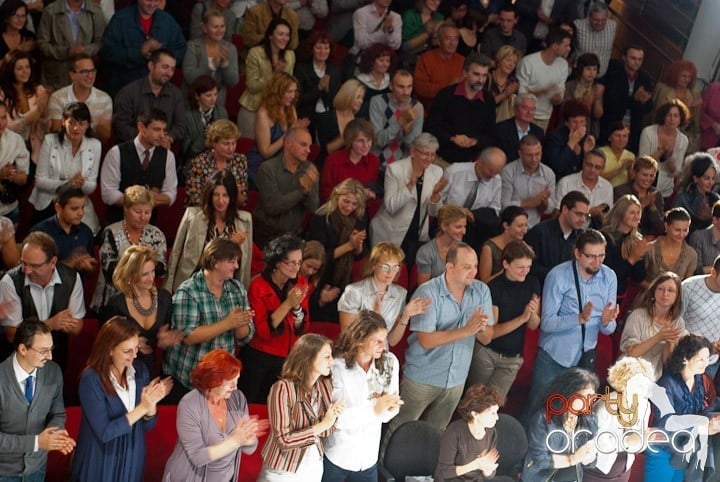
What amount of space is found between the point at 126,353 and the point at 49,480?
2.30 ft

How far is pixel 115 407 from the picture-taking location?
15.9 feet

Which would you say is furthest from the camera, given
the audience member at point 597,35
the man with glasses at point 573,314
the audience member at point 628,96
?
the audience member at point 597,35

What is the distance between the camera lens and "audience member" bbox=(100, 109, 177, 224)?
20.2ft

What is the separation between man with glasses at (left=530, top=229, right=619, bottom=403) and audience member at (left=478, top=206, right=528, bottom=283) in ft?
0.80

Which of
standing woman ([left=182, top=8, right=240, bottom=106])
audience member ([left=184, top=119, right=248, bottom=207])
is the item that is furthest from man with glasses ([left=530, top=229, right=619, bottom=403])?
standing woman ([left=182, top=8, right=240, bottom=106])

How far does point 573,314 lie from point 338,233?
1166 mm

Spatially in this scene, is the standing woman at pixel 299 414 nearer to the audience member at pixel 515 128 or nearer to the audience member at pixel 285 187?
the audience member at pixel 285 187

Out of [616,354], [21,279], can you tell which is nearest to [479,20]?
[616,354]

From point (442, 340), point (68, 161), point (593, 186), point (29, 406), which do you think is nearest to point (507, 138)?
point (593, 186)

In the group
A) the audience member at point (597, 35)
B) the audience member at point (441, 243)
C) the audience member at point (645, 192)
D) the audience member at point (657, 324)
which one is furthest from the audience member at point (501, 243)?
the audience member at point (597, 35)

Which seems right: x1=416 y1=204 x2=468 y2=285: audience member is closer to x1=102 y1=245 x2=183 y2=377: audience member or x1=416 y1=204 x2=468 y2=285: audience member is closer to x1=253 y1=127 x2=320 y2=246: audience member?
x1=253 y1=127 x2=320 y2=246: audience member

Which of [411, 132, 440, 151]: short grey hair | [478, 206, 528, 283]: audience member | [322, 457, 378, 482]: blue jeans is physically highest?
[411, 132, 440, 151]: short grey hair

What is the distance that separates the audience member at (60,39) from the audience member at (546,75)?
2571mm

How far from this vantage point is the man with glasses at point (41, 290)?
520 centimetres
